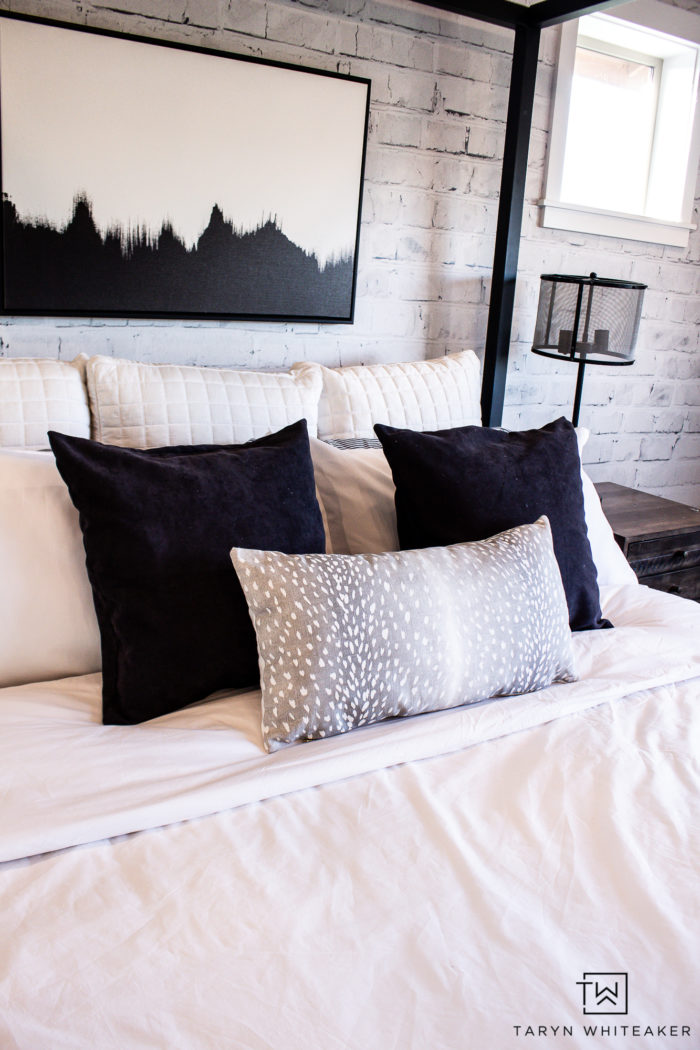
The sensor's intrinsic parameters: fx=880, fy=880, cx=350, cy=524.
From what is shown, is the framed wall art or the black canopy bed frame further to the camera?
the black canopy bed frame

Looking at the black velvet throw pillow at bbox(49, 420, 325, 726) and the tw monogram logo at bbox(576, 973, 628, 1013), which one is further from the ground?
the black velvet throw pillow at bbox(49, 420, 325, 726)

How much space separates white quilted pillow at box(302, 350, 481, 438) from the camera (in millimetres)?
2066

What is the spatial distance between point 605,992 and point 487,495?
3.20 ft

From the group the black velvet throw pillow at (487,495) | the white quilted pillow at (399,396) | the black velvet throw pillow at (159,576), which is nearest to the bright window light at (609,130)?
the white quilted pillow at (399,396)

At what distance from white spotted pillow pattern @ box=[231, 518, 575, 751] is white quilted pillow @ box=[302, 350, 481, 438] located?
0.67 metres

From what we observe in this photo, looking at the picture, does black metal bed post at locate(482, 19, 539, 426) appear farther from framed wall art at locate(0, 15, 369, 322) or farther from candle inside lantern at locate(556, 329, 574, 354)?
framed wall art at locate(0, 15, 369, 322)

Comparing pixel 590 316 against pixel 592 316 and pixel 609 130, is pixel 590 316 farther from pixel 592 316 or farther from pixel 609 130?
pixel 609 130

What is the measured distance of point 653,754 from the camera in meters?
1.30

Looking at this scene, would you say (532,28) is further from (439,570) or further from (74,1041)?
(74,1041)

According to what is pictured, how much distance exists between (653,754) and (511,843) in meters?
0.34

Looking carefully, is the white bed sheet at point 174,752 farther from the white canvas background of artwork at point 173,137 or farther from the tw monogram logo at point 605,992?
the white canvas background of artwork at point 173,137

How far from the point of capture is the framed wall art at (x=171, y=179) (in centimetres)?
189

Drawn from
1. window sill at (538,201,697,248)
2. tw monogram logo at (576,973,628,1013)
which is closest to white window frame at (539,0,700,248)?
window sill at (538,201,697,248)

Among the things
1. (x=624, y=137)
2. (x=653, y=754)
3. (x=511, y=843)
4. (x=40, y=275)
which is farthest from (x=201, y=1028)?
(x=624, y=137)
